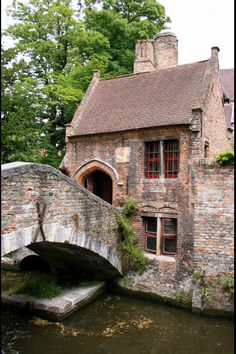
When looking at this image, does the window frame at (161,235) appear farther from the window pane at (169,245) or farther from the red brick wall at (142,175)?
the red brick wall at (142,175)

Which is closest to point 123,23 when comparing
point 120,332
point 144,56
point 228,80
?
point 144,56

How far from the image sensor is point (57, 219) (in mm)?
8883

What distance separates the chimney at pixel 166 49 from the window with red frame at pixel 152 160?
22.6 ft

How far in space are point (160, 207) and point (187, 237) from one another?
4.94 ft

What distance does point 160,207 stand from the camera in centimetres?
1209

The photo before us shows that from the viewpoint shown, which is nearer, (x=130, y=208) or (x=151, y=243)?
(x=130, y=208)

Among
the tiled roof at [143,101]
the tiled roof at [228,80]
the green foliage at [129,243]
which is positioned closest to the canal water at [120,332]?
the green foliage at [129,243]

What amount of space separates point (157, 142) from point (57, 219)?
553cm

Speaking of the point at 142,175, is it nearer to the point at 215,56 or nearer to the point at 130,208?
the point at 130,208

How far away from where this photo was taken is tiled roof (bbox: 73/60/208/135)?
1255 centimetres

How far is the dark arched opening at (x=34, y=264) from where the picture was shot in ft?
49.8

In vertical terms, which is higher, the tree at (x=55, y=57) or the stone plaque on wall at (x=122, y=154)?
the tree at (x=55, y=57)

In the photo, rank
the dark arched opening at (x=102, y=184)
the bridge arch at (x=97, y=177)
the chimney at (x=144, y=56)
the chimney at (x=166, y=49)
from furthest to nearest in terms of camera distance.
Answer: the chimney at (x=166, y=49)
the chimney at (x=144, y=56)
the dark arched opening at (x=102, y=184)
the bridge arch at (x=97, y=177)

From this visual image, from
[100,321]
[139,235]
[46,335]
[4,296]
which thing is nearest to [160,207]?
[139,235]
